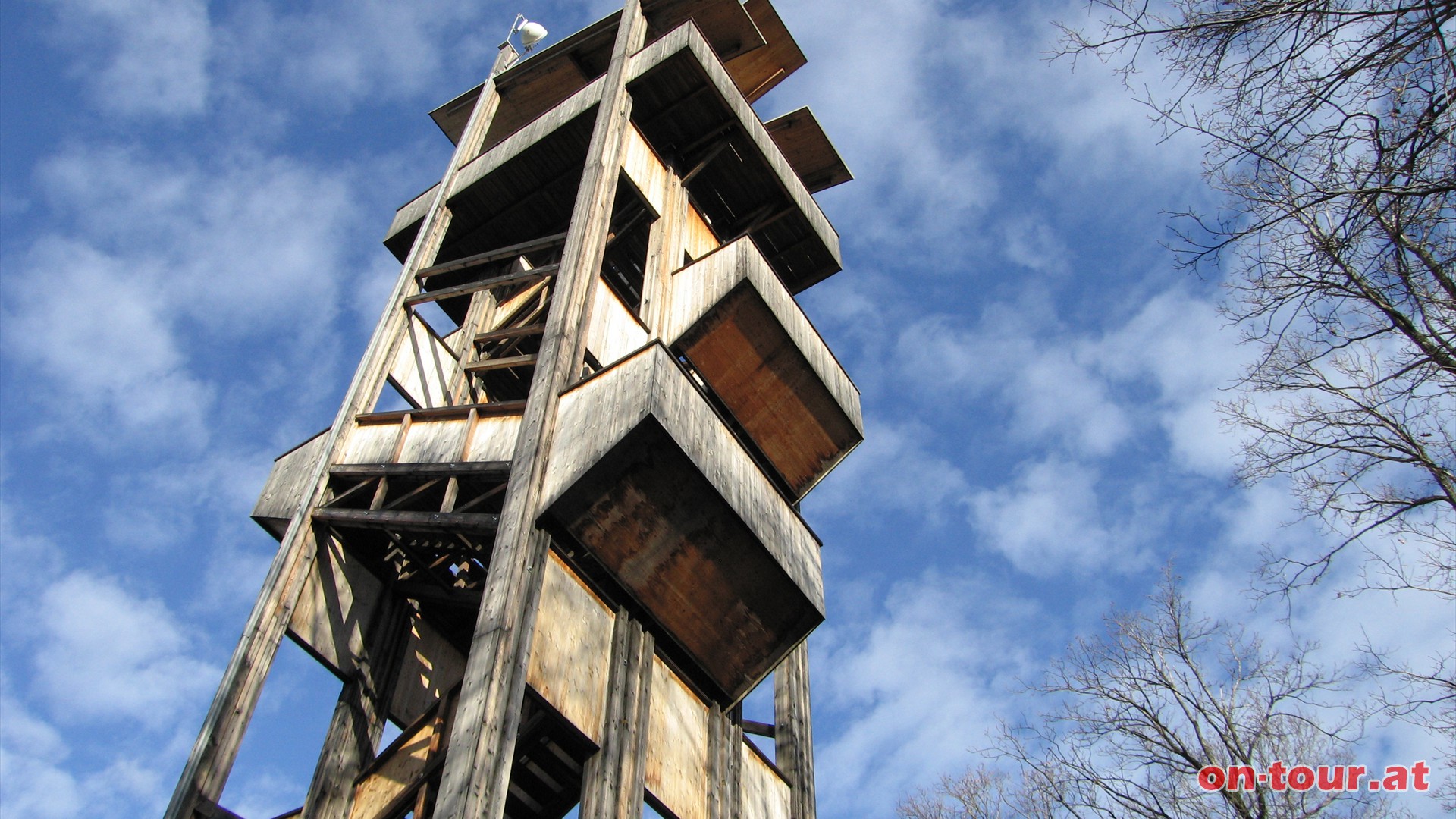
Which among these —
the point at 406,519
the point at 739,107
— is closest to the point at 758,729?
the point at 406,519

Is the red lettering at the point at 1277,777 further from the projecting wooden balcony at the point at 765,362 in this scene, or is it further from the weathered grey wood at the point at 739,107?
the weathered grey wood at the point at 739,107

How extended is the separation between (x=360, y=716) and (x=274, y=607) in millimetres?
→ 1490

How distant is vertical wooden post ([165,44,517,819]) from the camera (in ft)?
28.2

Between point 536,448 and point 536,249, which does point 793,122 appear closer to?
point 536,249

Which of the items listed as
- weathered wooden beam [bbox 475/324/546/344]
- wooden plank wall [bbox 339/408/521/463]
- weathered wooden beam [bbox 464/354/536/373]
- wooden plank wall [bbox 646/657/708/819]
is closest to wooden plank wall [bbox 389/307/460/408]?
weathered wooden beam [bbox 464/354/536/373]

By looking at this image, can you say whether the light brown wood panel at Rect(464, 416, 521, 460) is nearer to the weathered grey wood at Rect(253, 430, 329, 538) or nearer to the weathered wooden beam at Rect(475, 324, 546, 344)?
the weathered grey wood at Rect(253, 430, 329, 538)

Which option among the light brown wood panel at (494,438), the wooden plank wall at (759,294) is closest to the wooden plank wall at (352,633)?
the light brown wood panel at (494,438)

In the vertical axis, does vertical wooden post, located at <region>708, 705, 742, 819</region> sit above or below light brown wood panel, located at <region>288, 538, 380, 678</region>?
below

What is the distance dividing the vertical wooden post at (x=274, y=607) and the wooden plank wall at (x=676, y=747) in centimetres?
343

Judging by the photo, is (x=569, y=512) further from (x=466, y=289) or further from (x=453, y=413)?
(x=466, y=289)

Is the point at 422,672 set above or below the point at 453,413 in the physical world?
below

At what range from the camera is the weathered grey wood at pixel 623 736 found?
8398mm

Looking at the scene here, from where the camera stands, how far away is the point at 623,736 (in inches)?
352

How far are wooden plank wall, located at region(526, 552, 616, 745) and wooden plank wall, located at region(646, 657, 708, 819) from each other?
70cm
